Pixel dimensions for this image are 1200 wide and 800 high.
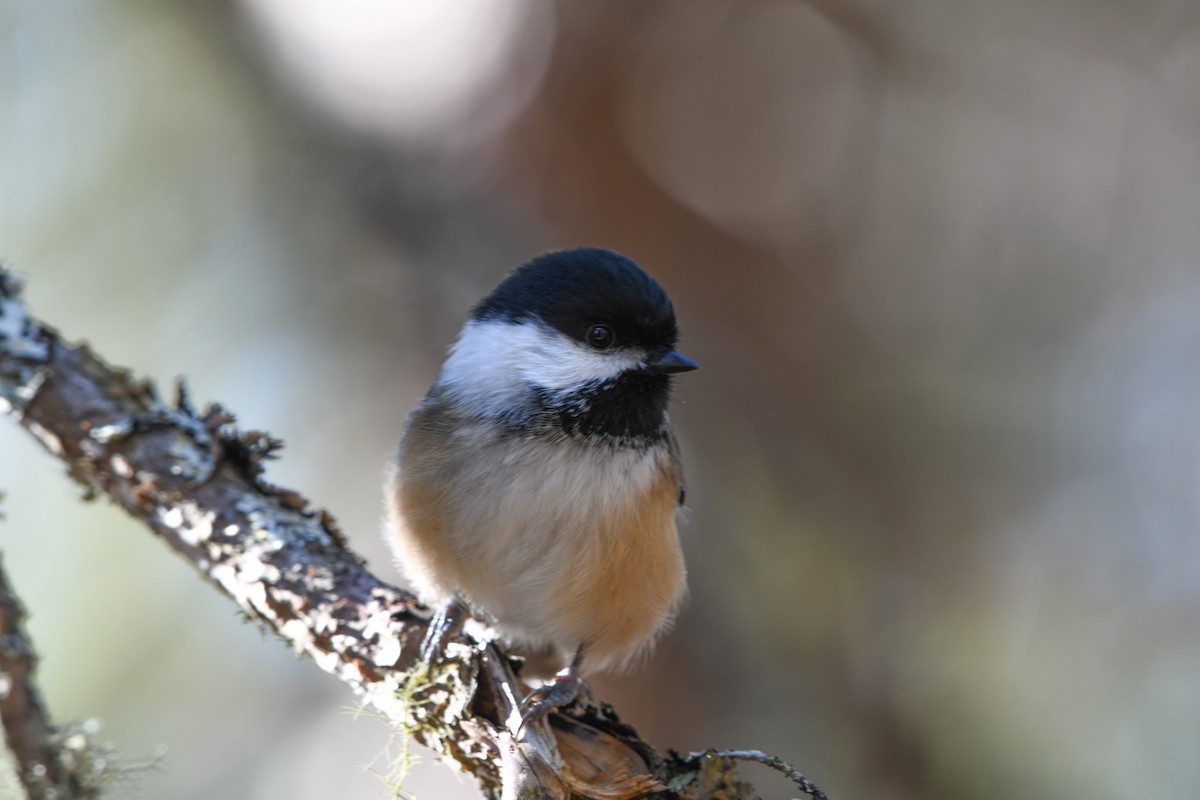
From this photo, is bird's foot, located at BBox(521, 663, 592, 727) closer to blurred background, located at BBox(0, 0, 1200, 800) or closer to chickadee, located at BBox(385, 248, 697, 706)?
chickadee, located at BBox(385, 248, 697, 706)

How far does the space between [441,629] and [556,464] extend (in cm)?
40

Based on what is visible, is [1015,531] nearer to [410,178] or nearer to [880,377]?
[880,377]

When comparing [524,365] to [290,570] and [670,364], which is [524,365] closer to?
[670,364]

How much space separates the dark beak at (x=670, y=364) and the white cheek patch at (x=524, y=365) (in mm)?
30

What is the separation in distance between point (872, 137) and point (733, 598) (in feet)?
5.41

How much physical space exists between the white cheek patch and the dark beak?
3 cm

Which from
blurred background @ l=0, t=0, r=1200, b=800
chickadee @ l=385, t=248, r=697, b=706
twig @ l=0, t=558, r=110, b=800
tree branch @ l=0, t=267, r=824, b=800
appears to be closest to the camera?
twig @ l=0, t=558, r=110, b=800

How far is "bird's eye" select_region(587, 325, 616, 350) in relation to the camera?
2.06 m

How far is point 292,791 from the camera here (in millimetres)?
2713

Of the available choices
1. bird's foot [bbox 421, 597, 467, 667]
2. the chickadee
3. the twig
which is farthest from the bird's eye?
the twig

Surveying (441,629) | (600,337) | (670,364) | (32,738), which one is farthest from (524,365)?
(32,738)

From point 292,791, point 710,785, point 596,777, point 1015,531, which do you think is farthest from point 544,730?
point 1015,531

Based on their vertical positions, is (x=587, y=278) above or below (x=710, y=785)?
above

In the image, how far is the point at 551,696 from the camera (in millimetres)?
1794
